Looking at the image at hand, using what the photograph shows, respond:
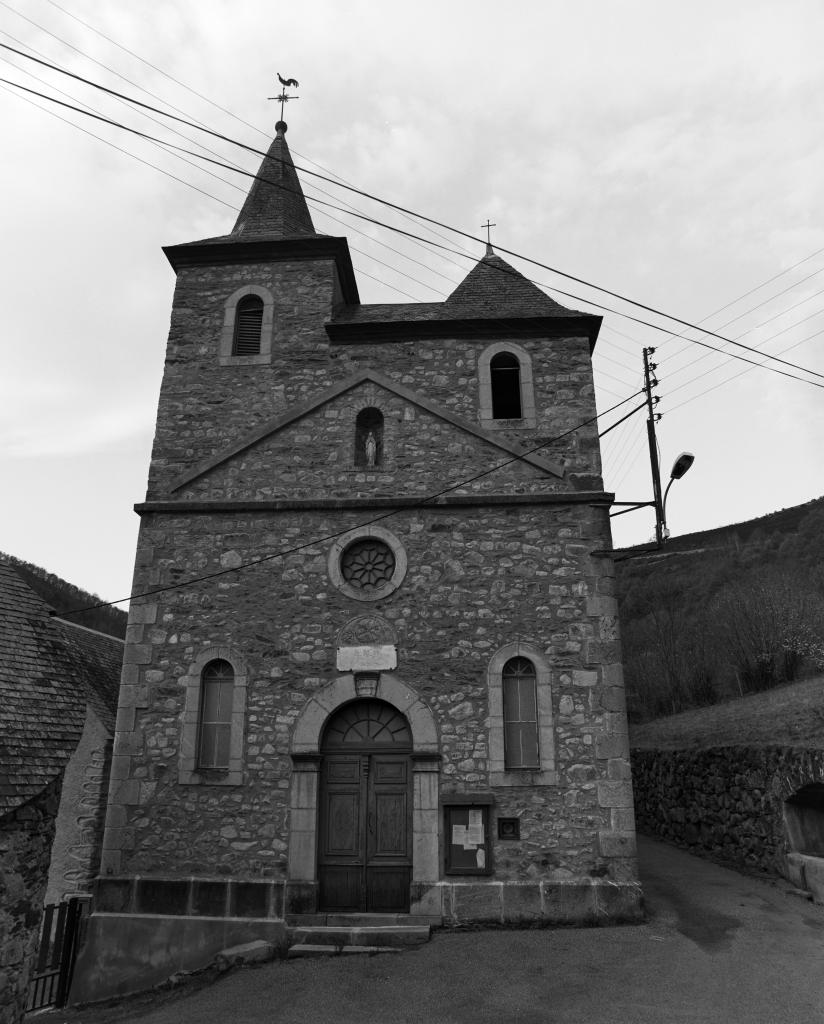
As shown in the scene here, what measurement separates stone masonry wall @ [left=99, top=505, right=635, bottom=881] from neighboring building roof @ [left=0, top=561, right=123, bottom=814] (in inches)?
77.4

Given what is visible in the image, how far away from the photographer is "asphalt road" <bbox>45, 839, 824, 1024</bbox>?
6.64m

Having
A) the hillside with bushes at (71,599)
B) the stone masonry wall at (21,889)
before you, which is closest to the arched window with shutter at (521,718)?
the stone masonry wall at (21,889)

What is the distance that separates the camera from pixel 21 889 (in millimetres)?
6883

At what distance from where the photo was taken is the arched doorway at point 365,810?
31.2ft

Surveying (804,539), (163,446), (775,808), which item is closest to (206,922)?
(163,446)

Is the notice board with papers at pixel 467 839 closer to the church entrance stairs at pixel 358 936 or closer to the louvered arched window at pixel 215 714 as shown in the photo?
the church entrance stairs at pixel 358 936

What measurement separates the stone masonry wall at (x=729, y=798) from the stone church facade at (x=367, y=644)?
2.70 meters

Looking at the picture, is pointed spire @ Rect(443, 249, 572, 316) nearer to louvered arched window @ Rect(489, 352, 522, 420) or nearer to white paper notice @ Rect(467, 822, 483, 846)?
louvered arched window @ Rect(489, 352, 522, 420)

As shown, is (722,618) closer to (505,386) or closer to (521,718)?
(505,386)

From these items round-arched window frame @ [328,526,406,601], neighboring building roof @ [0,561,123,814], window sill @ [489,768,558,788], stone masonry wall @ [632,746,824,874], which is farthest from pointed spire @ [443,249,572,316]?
neighboring building roof @ [0,561,123,814]

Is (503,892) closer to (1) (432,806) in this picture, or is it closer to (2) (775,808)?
(1) (432,806)

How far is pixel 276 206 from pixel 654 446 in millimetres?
8338

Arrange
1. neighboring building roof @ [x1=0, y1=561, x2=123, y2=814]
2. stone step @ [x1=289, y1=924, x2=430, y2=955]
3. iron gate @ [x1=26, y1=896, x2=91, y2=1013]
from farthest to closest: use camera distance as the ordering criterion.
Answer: iron gate @ [x1=26, y1=896, x2=91, y2=1013]
stone step @ [x1=289, y1=924, x2=430, y2=955]
neighboring building roof @ [x1=0, y1=561, x2=123, y2=814]

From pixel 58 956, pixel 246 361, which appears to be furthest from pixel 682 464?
pixel 58 956
